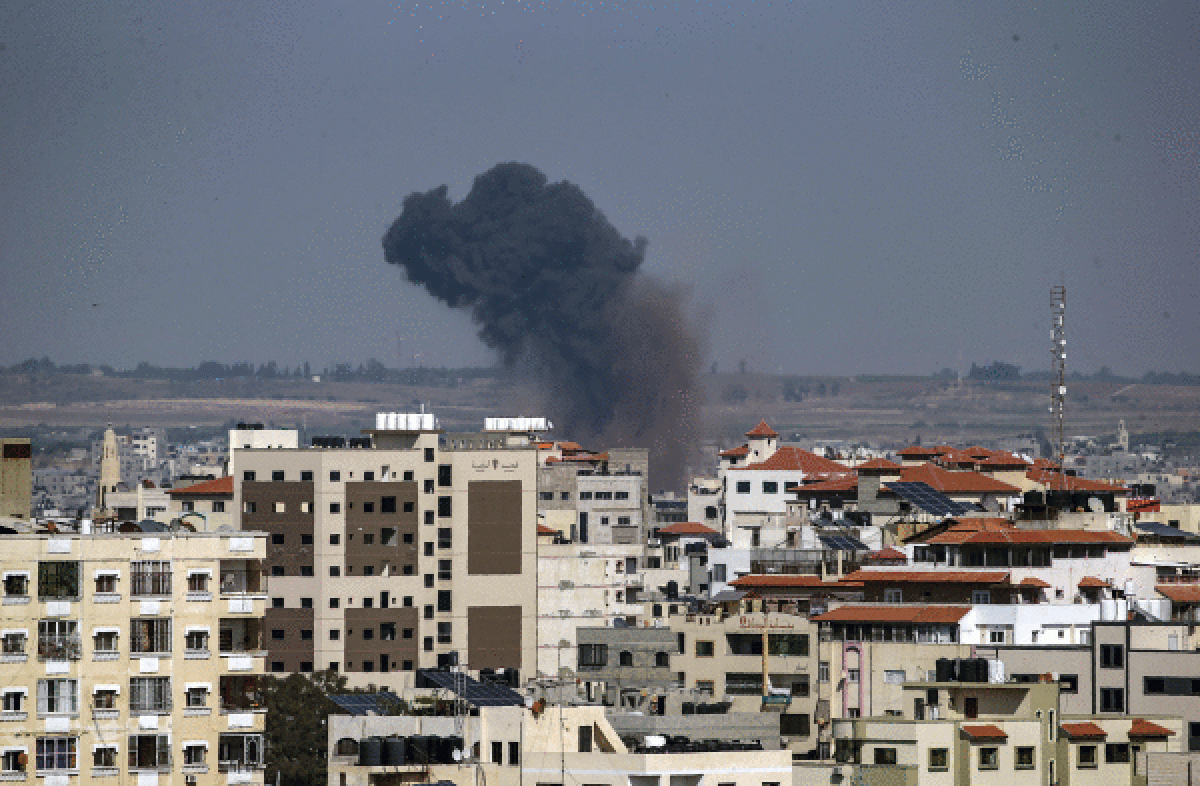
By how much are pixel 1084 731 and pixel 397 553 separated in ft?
153

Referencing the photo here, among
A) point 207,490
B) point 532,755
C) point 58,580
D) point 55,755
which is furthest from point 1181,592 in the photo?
point 207,490

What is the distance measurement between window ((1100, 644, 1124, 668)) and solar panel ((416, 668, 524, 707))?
9.85 meters

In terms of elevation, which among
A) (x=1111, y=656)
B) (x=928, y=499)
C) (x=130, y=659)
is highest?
(x=928, y=499)

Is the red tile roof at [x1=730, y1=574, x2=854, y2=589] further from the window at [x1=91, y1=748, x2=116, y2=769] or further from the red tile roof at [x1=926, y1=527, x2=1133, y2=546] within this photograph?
the window at [x1=91, y1=748, x2=116, y2=769]

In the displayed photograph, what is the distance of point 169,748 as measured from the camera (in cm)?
3681

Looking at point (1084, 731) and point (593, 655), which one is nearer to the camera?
point (1084, 731)

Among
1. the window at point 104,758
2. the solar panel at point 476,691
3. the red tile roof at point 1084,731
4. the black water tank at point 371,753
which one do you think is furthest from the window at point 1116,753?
the window at point 104,758

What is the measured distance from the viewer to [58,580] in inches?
1470

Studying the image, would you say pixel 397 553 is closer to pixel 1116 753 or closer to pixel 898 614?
pixel 898 614

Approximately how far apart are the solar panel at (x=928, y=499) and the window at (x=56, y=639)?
31.8 m

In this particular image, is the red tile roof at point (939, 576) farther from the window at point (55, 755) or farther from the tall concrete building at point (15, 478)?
the window at point (55, 755)

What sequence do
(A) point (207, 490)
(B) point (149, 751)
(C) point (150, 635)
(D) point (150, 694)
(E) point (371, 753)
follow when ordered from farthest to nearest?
(A) point (207, 490)
(C) point (150, 635)
(D) point (150, 694)
(B) point (149, 751)
(E) point (371, 753)

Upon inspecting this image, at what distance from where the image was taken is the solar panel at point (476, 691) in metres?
37.9

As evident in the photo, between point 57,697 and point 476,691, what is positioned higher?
point 57,697
